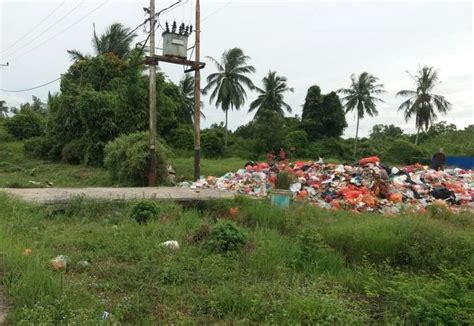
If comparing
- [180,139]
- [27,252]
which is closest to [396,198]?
[27,252]

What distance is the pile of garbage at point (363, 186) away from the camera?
1037cm

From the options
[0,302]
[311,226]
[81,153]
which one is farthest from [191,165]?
[0,302]

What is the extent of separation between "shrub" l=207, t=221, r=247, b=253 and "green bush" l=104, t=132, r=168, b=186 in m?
8.37

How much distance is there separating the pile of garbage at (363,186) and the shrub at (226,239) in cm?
439

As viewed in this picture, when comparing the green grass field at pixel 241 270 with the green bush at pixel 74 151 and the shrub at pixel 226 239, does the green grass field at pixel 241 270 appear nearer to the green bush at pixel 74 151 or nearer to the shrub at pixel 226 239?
the shrub at pixel 226 239

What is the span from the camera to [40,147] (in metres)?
26.6

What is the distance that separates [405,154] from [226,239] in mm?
32151

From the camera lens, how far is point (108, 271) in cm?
483

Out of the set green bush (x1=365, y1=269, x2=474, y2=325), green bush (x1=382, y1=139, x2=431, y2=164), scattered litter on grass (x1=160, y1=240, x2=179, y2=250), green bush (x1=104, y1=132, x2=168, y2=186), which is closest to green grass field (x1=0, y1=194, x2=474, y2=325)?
green bush (x1=365, y1=269, x2=474, y2=325)

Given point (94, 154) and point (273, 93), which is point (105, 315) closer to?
point (94, 154)

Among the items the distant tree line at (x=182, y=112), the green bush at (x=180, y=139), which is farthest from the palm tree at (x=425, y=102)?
the green bush at (x=180, y=139)

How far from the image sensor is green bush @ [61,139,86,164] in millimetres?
22828

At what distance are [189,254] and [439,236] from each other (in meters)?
3.54

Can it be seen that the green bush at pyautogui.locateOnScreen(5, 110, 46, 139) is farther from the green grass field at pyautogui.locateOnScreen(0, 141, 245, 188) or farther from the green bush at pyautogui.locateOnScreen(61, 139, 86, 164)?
the green bush at pyautogui.locateOnScreen(61, 139, 86, 164)
